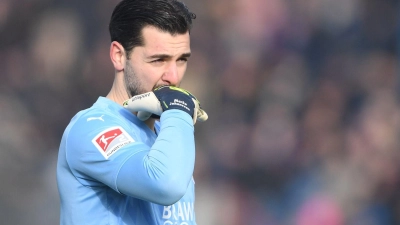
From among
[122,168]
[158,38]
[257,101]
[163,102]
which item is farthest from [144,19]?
[257,101]

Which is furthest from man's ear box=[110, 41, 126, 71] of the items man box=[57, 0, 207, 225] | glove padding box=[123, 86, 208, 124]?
glove padding box=[123, 86, 208, 124]

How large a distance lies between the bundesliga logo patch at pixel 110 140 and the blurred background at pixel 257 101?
208 centimetres

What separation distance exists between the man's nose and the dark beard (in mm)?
93

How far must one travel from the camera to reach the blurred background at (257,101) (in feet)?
13.2

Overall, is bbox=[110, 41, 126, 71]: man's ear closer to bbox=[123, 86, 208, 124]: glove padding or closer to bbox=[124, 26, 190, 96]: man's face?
bbox=[124, 26, 190, 96]: man's face

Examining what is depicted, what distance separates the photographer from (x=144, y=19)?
2.25 m

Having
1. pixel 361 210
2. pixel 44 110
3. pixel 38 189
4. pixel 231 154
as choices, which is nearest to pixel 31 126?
pixel 44 110

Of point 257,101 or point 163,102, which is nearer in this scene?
point 163,102

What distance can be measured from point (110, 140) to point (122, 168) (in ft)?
0.42

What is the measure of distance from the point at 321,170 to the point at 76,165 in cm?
270

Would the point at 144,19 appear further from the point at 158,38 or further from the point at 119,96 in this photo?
the point at 119,96

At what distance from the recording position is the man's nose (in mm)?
2189

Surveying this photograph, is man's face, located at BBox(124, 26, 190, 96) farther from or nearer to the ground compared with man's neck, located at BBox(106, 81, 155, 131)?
farther from the ground

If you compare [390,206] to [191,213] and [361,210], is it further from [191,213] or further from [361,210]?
[191,213]
